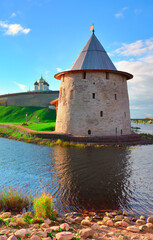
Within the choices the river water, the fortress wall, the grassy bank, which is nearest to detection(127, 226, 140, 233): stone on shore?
the river water

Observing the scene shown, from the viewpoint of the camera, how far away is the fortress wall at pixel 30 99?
6096 cm

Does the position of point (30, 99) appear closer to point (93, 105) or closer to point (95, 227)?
point (93, 105)

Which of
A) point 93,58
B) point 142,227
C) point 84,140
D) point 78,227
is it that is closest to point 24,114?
point 93,58

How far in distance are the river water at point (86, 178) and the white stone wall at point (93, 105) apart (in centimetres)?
756

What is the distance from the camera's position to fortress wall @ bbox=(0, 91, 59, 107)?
61.0 meters

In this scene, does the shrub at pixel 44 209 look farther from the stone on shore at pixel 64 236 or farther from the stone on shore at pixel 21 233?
the stone on shore at pixel 64 236

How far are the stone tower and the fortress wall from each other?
3466 centimetres

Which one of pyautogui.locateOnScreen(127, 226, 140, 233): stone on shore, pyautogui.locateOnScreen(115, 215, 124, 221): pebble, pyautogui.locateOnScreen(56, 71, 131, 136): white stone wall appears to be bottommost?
pyautogui.locateOnScreen(115, 215, 124, 221): pebble

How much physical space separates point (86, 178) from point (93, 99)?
13921mm

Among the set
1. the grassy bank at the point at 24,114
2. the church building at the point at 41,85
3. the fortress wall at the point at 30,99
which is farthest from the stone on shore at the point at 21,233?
the church building at the point at 41,85

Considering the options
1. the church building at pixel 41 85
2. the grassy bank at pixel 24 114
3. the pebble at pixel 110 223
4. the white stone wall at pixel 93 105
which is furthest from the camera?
the church building at pixel 41 85

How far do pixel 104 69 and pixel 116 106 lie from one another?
462 cm

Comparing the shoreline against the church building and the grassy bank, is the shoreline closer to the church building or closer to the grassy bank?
the grassy bank

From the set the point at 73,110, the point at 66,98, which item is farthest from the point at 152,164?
the point at 66,98
